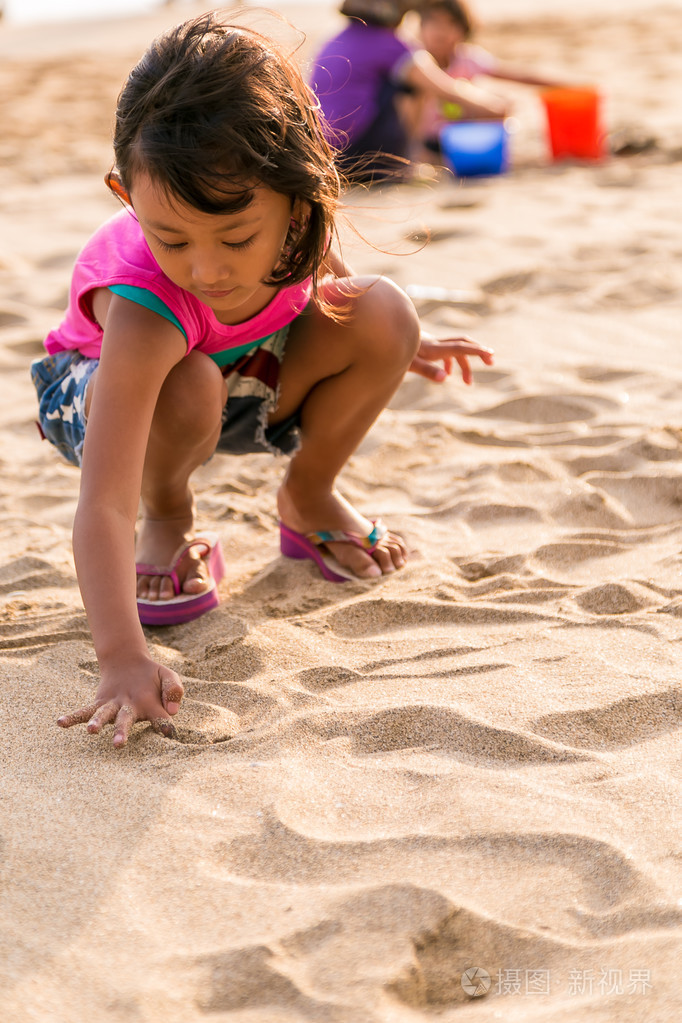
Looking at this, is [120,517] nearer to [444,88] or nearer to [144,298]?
[144,298]

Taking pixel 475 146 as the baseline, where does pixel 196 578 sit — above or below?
below

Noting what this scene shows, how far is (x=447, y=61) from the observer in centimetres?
570

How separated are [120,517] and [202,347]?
16.1 inches

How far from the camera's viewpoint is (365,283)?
1928 mm

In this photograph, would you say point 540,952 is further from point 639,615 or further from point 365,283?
Result: point 365,283

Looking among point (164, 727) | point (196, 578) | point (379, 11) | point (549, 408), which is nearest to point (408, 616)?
point (196, 578)

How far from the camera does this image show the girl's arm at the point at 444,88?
4781mm

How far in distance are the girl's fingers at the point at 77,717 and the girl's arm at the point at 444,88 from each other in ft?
13.6

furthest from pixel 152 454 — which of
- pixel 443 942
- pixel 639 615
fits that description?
pixel 443 942

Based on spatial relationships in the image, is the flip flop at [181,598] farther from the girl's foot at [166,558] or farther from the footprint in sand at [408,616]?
the footprint in sand at [408,616]

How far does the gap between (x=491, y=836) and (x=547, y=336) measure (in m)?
2.09

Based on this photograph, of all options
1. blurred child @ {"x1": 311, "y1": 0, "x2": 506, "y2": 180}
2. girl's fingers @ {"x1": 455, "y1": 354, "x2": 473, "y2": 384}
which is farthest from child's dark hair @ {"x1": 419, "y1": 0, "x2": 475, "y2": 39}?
girl's fingers @ {"x1": 455, "y1": 354, "x2": 473, "y2": 384}

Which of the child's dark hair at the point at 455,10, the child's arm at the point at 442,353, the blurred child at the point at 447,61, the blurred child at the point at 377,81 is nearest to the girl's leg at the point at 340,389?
the child's arm at the point at 442,353

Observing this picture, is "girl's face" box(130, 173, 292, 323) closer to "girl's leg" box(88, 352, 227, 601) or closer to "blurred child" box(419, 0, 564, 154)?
"girl's leg" box(88, 352, 227, 601)
